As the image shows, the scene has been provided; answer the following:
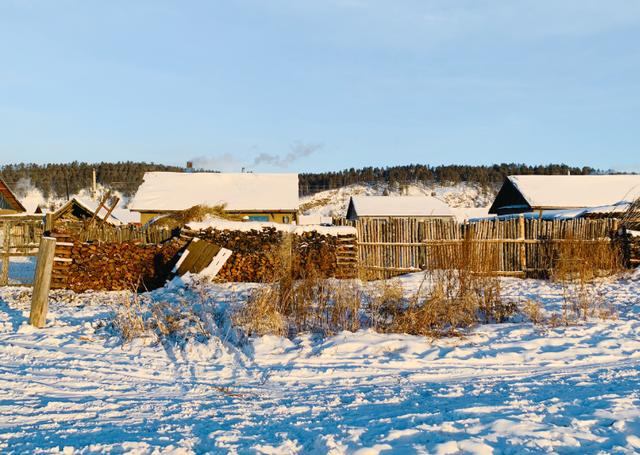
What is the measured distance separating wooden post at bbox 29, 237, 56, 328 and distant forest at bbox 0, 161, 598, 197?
9985 centimetres

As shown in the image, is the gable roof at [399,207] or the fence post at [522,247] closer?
the fence post at [522,247]

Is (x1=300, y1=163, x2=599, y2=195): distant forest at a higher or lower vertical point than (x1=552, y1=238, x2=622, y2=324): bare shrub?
higher

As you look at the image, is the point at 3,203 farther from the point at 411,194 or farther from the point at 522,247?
the point at 411,194

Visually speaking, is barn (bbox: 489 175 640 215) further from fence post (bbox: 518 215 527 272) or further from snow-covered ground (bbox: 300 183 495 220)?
snow-covered ground (bbox: 300 183 495 220)

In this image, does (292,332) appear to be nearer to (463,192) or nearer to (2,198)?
(2,198)

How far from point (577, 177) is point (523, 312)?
97.6 ft

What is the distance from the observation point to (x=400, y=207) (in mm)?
42250

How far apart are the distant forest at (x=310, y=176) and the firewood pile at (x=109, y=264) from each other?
94260 millimetres

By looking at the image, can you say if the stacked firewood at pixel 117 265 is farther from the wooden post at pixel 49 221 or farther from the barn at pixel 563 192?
the barn at pixel 563 192

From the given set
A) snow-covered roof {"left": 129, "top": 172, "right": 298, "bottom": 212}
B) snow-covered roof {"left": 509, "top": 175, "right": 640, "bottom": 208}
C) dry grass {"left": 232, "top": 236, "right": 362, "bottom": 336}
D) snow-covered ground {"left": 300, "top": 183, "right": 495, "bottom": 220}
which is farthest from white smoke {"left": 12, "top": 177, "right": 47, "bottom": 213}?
dry grass {"left": 232, "top": 236, "right": 362, "bottom": 336}

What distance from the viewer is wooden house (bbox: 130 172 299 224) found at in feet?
102

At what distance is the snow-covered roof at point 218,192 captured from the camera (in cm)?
3111

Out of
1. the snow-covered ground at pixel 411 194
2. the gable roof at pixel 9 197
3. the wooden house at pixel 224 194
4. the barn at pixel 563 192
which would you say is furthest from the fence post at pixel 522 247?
the snow-covered ground at pixel 411 194

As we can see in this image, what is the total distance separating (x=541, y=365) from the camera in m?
6.31
